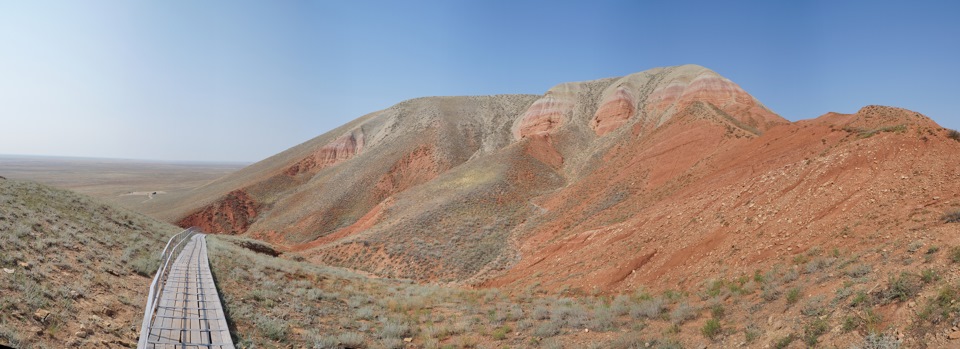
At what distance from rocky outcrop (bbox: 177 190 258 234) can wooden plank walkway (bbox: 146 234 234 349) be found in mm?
48682

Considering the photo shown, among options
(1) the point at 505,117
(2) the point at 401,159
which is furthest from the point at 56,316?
(1) the point at 505,117

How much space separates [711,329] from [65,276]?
47.8 ft

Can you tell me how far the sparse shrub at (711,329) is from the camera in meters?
8.30

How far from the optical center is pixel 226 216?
55406 millimetres

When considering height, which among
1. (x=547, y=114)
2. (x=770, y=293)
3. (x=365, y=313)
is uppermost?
(x=547, y=114)

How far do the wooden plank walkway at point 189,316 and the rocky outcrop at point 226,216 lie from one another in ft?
160

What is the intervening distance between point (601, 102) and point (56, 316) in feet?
201

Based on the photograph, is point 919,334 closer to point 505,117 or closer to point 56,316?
point 56,316

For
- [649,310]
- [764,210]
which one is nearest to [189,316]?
[649,310]

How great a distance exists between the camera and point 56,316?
22.5 ft

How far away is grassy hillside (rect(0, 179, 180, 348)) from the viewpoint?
6.53m

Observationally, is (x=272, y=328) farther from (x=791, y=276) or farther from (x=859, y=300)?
(x=791, y=276)

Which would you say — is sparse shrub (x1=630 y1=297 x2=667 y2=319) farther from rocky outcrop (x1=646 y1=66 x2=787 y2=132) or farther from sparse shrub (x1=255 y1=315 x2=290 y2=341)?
rocky outcrop (x1=646 y1=66 x2=787 y2=132)

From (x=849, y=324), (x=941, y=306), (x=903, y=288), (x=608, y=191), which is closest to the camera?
(x=941, y=306)
